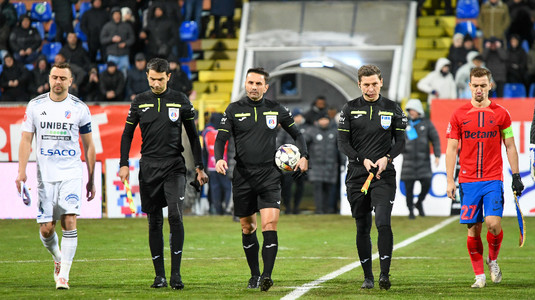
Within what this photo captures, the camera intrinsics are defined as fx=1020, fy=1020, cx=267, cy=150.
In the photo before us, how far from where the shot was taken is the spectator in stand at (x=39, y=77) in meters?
23.9

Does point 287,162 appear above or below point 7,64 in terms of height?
below

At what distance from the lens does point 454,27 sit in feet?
86.0

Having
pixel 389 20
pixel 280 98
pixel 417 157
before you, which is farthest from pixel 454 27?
pixel 417 157

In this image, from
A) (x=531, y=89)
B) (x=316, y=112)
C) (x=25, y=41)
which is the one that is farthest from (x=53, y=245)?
(x=25, y=41)

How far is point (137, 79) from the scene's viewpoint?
23.4 metres

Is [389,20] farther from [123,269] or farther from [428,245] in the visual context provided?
[123,269]

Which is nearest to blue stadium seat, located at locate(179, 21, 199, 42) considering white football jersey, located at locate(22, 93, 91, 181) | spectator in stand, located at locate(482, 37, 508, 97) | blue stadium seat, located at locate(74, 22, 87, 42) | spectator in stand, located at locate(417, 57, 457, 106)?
blue stadium seat, located at locate(74, 22, 87, 42)

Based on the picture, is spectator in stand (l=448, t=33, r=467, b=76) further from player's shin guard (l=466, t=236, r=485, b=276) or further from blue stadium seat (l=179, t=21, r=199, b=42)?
player's shin guard (l=466, t=236, r=485, b=276)

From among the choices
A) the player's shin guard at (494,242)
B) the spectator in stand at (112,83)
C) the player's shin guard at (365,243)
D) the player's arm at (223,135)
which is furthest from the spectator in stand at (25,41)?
the player's shin guard at (494,242)

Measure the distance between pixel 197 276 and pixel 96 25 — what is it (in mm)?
15331

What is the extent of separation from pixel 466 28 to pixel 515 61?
2.47 metres

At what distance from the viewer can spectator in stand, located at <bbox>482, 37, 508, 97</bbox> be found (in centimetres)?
2305

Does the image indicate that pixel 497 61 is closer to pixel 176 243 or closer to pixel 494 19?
pixel 494 19

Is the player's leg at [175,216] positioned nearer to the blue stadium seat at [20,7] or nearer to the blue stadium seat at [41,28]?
the blue stadium seat at [41,28]
